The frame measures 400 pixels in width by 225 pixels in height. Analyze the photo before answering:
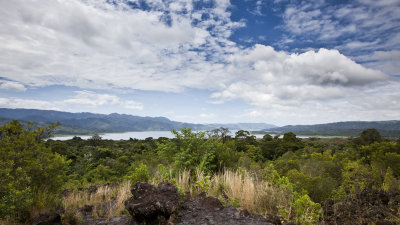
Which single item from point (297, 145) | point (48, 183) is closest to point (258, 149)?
point (297, 145)

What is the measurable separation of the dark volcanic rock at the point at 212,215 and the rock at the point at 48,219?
279cm

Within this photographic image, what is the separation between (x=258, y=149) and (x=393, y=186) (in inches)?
885

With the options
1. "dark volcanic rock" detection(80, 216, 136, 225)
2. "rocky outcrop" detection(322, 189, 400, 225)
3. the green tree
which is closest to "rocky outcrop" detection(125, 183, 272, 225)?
"dark volcanic rock" detection(80, 216, 136, 225)

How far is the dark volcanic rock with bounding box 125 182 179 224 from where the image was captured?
14.3 ft

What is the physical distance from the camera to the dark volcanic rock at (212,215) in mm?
4633

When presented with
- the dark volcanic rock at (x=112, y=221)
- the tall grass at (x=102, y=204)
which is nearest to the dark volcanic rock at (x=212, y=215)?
the dark volcanic rock at (x=112, y=221)

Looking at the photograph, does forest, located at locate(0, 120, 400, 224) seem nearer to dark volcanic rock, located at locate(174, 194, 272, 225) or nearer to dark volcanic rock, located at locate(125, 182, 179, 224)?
dark volcanic rock, located at locate(174, 194, 272, 225)

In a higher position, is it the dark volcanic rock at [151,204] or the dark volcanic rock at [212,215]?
the dark volcanic rock at [151,204]

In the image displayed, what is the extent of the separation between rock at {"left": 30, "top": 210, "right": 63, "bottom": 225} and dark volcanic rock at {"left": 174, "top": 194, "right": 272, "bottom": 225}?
2.79 metres

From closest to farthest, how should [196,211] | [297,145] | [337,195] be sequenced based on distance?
1. [196,211]
2. [337,195]
3. [297,145]

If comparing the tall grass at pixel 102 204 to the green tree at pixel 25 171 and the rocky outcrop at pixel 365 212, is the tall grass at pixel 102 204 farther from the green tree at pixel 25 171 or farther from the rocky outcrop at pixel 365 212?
the rocky outcrop at pixel 365 212

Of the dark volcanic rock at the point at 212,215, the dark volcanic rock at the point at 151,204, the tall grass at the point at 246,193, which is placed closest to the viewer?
the dark volcanic rock at the point at 151,204

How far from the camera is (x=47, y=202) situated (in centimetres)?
557

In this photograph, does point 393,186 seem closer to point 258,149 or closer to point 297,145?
point 258,149
